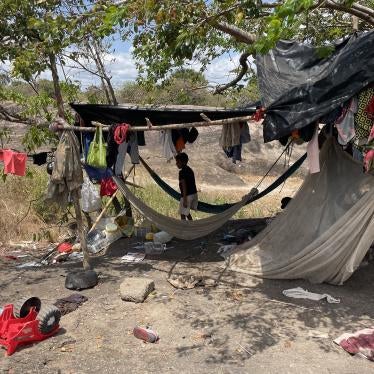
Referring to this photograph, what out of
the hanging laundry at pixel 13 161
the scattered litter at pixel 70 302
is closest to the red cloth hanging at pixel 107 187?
the hanging laundry at pixel 13 161

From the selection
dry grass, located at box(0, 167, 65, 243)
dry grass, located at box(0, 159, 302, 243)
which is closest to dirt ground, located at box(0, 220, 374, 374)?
dry grass, located at box(0, 159, 302, 243)

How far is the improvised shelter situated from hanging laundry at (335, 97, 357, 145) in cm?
1

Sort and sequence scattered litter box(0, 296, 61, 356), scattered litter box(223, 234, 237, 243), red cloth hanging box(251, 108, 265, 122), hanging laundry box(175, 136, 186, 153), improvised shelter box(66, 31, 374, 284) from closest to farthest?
1. scattered litter box(0, 296, 61, 356)
2. improvised shelter box(66, 31, 374, 284)
3. red cloth hanging box(251, 108, 265, 122)
4. hanging laundry box(175, 136, 186, 153)
5. scattered litter box(223, 234, 237, 243)

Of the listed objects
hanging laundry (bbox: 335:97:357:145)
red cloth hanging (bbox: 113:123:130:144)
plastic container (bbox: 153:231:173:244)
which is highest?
hanging laundry (bbox: 335:97:357:145)

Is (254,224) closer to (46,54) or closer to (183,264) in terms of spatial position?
(183,264)

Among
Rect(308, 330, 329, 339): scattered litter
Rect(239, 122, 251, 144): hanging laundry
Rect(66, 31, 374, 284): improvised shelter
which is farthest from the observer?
Rect(239, 122, 251, 144): hanging laundry

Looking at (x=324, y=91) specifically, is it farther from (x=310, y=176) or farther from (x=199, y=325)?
(x=199, y=325)

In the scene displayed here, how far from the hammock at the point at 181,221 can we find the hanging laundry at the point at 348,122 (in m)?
1.98

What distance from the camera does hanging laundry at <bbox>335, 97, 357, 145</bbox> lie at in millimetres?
4121

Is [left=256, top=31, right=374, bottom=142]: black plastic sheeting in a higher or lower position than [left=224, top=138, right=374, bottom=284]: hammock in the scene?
higher

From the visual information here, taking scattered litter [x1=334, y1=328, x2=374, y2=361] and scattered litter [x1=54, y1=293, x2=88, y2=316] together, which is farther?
scattered litter [x1=54, y1=293, x2=88, y2=316]

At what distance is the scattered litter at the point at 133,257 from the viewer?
5.95 meters

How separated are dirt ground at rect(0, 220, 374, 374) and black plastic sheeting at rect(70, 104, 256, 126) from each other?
1.76m

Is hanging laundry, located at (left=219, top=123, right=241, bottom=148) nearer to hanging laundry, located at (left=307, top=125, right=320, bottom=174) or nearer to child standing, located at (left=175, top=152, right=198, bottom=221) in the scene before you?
hanging laundry, located at (left=307, top=125, right=320, bottom=174)
